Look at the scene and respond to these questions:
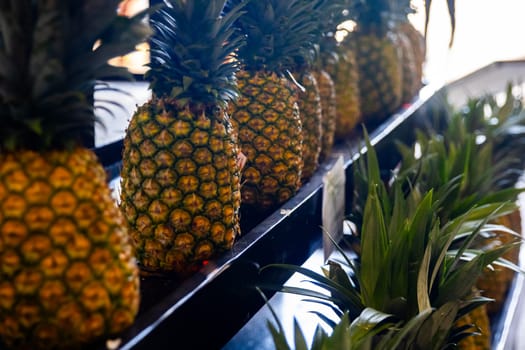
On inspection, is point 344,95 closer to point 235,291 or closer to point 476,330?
point 476,330

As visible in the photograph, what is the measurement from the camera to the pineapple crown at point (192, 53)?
89 centimetres

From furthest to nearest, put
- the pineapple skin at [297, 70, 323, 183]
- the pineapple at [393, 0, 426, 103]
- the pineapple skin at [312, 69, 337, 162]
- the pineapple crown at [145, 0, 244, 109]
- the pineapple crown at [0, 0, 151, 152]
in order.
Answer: the pineapple at [393, 0, 426, 103] → the pineapple skin at [312, 69, 337, 162] → the pineapple skin at [297, 70, 323, 183] → the pineapple crown at [145, 0, 244, 109] → the pineapple crown at [0, 0, 151, 152]

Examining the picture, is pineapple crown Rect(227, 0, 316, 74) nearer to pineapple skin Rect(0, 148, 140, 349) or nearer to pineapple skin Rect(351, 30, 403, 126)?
pineapple skin Rect(0, 148, 140, 349)

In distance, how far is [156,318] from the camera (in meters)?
0.76

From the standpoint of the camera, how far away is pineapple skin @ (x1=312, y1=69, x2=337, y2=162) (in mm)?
1510

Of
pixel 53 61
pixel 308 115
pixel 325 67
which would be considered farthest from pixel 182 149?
pixel 325 67

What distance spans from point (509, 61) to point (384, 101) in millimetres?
2641

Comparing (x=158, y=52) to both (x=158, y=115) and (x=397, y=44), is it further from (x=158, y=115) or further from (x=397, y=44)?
(x=397, y=44)

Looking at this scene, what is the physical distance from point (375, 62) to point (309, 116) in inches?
26.6

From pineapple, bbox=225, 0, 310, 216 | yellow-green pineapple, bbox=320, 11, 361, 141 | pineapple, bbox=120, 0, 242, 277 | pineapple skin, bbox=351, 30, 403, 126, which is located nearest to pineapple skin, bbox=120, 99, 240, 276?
pineapple, bbox=120, 0, 242, 277

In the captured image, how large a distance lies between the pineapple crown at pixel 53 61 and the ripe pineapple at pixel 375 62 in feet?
4.36

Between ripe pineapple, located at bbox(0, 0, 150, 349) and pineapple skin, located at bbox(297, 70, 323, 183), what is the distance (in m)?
0.69

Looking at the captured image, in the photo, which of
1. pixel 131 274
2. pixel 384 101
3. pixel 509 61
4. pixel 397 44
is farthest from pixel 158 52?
pixel 509 61

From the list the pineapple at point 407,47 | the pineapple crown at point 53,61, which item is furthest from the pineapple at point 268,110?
the pineapple at point 407,47
